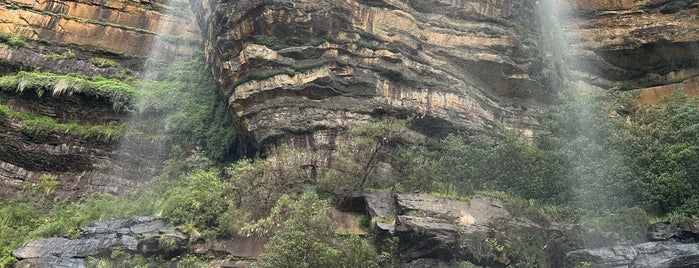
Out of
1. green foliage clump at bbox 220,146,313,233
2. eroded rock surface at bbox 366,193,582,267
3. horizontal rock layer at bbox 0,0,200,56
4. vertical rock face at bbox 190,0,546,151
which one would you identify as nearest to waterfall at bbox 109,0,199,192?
horizontal rock layer at bbox 0,0,200,56

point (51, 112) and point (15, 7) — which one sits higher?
point (15, 7)

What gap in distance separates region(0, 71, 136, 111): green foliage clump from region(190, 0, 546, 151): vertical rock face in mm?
4267

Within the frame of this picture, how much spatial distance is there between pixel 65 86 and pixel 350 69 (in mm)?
11991

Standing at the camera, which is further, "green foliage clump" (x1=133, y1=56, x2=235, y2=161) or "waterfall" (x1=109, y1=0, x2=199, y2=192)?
"green foliage clump" (x1=133, y1=56, x2=235, y2=161)

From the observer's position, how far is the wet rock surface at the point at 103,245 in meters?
15.3

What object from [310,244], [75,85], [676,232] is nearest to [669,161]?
[676,232]

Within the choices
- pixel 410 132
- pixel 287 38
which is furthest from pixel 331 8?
pixel 410 132

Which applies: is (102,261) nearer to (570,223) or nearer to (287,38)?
(287,38)

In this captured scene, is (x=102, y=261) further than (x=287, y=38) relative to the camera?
No

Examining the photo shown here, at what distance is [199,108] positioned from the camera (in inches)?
951

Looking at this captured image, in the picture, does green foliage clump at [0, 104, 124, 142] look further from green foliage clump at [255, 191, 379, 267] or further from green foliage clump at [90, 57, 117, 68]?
green foliage clump at [255, 191, 379, 267]

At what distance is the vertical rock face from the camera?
20109mm

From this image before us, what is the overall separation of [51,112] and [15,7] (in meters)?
7.18

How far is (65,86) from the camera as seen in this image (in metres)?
23.3
